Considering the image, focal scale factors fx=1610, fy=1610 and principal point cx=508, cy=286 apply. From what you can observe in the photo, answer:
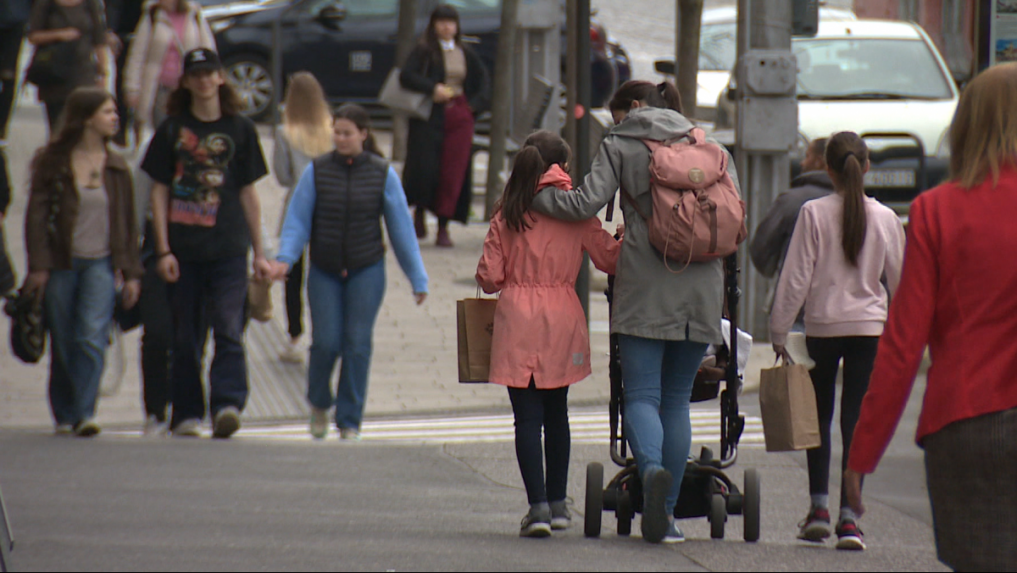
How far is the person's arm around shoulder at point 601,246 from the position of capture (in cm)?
575

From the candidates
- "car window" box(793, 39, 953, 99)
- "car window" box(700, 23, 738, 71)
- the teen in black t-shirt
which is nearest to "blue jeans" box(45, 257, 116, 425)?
the teen in black t-shirt

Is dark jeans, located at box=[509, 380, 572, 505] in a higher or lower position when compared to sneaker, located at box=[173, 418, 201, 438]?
higher

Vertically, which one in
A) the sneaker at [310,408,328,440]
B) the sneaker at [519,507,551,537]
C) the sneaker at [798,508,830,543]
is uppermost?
the sneaker at [519,507,551,537]

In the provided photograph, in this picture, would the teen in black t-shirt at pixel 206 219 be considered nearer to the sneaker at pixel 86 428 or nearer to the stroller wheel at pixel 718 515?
the sneaker at pixel 86 428

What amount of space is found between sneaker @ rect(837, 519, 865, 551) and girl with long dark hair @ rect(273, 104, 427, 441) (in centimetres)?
273

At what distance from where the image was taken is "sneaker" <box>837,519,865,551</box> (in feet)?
19.7

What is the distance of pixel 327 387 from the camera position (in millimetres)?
8227

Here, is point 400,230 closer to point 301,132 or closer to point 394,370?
point 301,132

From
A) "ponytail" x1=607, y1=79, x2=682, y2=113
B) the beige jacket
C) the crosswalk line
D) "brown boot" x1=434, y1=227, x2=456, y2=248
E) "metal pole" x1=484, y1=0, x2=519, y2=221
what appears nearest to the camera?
"ponytail" x1=607, y1=79, x2=682, y2=113

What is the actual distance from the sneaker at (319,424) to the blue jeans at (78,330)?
113 centimetres

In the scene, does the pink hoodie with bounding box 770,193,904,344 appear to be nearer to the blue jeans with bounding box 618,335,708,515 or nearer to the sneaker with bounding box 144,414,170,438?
the blue jeans with bounding box 618,335,708,515

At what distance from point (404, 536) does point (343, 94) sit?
14.8 meters

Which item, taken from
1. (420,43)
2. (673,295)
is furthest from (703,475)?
(420,43)

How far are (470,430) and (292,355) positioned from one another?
6.34 ft
